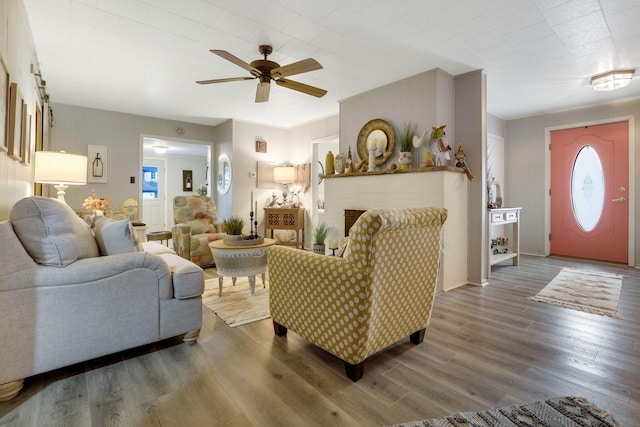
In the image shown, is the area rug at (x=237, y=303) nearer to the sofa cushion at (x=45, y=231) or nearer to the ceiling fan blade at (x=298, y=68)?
the sofa cushion at (x=45, y=231)

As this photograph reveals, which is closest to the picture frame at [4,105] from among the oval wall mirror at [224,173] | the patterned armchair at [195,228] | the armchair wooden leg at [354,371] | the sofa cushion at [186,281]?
the sofa cushion at [186,281]

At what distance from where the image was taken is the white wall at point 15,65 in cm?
182

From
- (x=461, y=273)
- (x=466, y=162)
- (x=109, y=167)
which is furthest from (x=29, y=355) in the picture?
(x=109, y=167)

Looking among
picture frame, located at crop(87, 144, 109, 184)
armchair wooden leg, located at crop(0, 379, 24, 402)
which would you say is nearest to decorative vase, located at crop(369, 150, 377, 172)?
armchair wooden leg, located at crop(0, 379, 24, 402)

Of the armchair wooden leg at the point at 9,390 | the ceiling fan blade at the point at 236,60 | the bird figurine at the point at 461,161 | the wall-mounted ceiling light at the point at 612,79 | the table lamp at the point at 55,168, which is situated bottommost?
the armchair wooden leg at the point at 9,390

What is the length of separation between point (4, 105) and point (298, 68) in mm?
1976

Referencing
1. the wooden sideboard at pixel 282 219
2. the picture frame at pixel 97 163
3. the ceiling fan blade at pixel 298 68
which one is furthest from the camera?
the wooden sideboard at pixel 282 219

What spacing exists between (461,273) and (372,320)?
2370mm

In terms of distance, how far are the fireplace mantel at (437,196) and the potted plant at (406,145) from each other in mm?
135

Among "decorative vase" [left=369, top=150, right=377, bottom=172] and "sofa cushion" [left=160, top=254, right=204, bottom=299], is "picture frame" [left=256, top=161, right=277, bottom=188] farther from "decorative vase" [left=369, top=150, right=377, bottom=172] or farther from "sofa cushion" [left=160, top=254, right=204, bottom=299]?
"sofa cushion" [left=160, top=254, right=204, bottom=299]

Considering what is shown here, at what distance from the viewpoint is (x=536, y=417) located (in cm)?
138

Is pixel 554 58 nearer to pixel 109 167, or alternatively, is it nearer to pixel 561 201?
pixel 561 201

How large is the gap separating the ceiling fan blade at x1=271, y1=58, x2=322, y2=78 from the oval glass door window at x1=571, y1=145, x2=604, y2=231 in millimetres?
4801

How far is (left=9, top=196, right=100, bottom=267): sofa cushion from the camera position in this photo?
1589 mm
